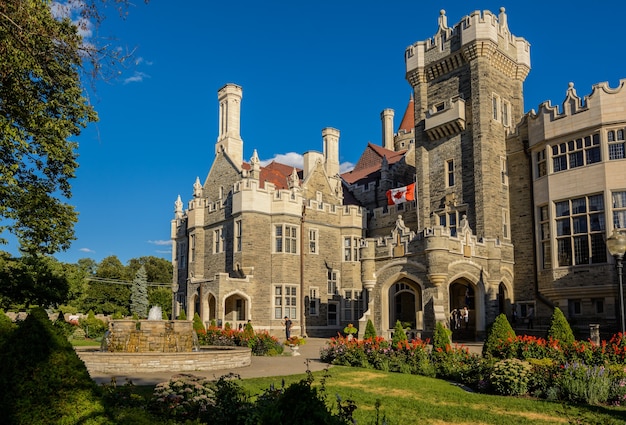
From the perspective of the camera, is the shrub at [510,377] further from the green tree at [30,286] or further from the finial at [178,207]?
the finial at [178,207]

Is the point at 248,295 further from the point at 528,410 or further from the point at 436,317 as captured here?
the point at 528,410

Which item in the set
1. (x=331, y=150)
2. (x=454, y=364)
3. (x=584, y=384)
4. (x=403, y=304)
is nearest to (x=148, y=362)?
(x=454, y=364)

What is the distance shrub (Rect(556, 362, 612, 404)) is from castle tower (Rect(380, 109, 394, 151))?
43810 mm

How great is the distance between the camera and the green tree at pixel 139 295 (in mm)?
63594

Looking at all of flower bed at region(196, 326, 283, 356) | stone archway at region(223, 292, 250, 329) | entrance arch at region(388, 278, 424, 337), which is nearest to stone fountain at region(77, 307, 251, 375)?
flower bed at region(196, 326, 283, 356)

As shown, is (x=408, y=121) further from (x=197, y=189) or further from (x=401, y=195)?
(x=197, y=189)

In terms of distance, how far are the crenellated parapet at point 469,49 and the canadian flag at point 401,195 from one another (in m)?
6.57

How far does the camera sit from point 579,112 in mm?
25531

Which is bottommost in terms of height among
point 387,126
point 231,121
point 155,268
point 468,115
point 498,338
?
point 498,338

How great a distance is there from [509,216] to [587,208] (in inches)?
204

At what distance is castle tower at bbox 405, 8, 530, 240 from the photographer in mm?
29266

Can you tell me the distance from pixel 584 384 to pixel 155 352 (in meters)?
11.8

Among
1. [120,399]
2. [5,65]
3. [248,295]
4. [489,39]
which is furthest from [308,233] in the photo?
[120,399]

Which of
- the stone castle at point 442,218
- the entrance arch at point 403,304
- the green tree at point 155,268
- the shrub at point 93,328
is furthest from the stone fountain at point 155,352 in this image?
the green tree at point 155,268
